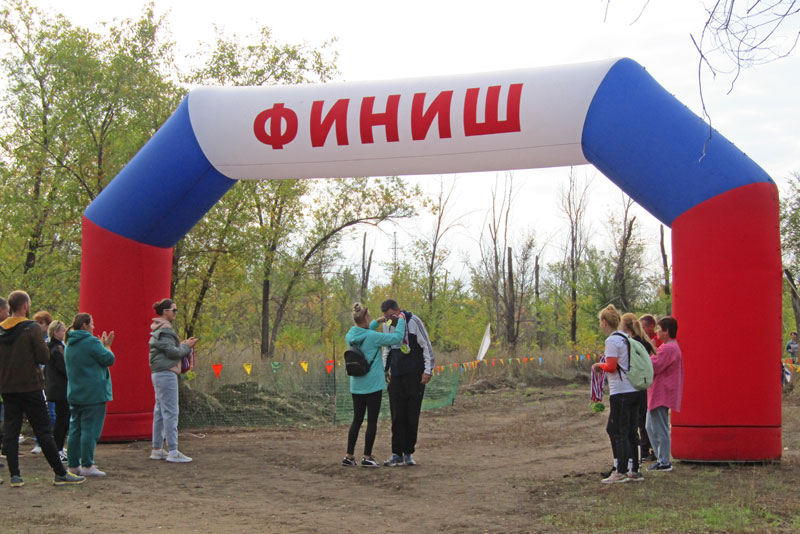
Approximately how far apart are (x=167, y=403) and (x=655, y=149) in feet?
19.0

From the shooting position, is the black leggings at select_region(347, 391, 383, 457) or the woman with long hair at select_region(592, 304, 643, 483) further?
the black leggings at select_region(347, 391, 383, 457)

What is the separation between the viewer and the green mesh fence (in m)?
12.6

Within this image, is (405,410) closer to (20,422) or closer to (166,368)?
(166,368)

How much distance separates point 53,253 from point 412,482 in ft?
32.8

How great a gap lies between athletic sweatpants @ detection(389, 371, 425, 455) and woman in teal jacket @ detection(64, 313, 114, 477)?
2909 millimetres

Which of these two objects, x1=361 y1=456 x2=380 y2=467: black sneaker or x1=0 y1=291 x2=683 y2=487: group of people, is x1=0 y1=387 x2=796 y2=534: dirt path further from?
x1=0 y1=291 x2=683 y2=487: group of people

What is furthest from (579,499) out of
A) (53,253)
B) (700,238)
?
(53,253)

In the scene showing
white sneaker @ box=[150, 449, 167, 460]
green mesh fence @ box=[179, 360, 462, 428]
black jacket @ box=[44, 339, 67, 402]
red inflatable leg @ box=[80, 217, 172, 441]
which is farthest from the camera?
green mesh fence @ box=[179, 360, 462, 428]

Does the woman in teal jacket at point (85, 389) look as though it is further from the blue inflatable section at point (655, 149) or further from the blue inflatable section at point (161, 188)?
the blue inflatable section at point (655, 149)

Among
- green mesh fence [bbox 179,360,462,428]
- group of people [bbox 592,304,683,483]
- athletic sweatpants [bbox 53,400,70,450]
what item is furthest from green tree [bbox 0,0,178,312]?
→ group of people [bbox 592,304,683,483]

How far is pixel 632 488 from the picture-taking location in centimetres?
660

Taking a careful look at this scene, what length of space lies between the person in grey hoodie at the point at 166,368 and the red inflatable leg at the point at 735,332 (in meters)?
5.25

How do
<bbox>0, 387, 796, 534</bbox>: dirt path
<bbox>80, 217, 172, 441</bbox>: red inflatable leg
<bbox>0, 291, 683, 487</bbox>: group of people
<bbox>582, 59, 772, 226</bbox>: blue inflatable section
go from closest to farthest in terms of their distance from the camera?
1. <bbox>0, 387, 796, 534</bbox>: dirt path
2. <bbox>0, 291, 683, 487</bbox>: group of people
3. <bbox>582, 59, 772, 226</bbox>: blue inflatable section
4. <bbox>80, 217, 172, 441</bbox>: red inflatable leg

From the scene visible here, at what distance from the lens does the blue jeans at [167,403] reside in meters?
8.52
